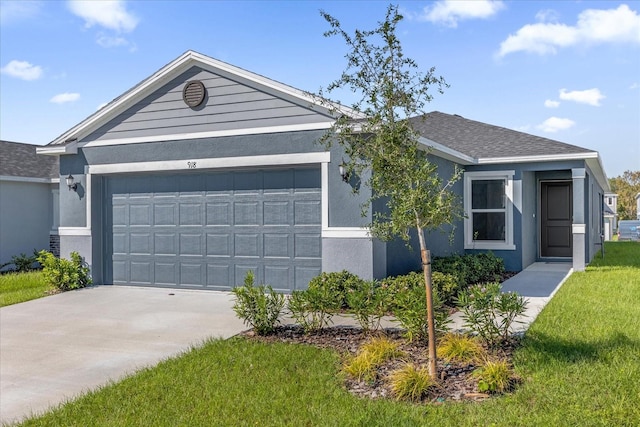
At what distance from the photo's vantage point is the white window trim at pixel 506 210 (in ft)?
44.8

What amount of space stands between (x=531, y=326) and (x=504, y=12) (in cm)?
809

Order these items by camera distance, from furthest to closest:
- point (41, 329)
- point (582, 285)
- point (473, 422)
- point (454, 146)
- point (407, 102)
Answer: point (454, 146), point (582, 285), point (41, 329), point (407, 102), point (473, 422)

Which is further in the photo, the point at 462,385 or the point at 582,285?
the point at 582,285

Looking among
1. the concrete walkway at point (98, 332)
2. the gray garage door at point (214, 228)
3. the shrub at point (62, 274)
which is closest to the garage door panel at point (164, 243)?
the gray garage door at point (214, 228)

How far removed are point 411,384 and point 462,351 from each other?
1.09m


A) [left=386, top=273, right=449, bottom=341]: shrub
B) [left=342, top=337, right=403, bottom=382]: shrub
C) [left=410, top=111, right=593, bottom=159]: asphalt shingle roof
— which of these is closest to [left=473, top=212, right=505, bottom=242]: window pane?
[left=410, top=111, right=593, bottom=159]: asphalt shingle roof

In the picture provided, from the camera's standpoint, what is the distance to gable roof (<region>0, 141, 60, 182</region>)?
639 inches

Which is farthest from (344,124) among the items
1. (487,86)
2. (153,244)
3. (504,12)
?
(487,86)

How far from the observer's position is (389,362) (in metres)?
5.47

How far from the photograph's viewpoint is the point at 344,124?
5.73 m

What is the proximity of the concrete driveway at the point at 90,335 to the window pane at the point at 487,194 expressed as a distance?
741cm

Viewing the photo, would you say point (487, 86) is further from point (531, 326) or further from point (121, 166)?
point (121, 166)

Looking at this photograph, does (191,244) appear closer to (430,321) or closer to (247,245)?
(247,245)

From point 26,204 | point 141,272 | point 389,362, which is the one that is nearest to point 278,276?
point 141,272
